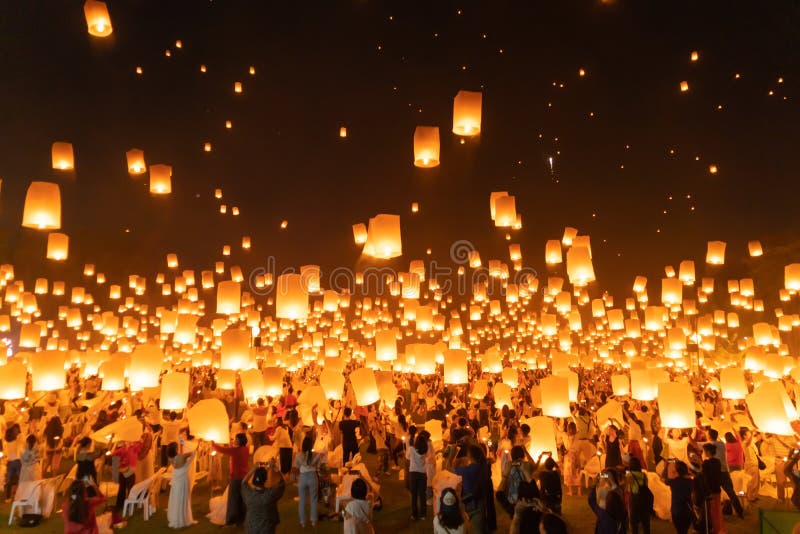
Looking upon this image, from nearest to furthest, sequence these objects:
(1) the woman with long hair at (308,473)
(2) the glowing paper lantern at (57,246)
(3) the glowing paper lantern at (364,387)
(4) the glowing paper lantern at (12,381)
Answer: (1) the woman with long hair at (308,473)
(4) the glowing paper lantern at (12,381)
(3) the glowing paper lantern at (364,387)
(2) the glowing paper lantern at (57,246)

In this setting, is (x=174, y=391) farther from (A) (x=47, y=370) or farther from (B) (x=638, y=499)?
(B) (x=638, y=499)

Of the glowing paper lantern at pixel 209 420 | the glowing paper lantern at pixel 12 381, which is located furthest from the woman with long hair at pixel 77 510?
the glowing paper lantern at pixel 12 381

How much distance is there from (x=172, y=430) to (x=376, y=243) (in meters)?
4.52

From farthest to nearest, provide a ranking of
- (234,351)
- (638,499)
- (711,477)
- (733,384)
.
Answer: (733,384) < (234,351) < (711,477) < (638,499)

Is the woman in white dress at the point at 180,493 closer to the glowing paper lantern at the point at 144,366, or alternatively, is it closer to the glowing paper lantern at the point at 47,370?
the glowing paper lantern at the point at 144,366

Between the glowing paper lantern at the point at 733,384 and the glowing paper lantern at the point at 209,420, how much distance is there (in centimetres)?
932

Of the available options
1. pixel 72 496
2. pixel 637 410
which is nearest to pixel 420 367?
pixel 637 410

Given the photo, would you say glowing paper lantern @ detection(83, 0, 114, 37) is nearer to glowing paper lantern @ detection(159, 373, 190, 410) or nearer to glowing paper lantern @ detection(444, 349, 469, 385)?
glowing paper lantern @ detection(159, 373, 190, 410)

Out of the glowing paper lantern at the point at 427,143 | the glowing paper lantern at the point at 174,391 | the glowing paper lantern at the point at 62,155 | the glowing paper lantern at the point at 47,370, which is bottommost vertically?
the glowing paper lantern at the point at 174,391

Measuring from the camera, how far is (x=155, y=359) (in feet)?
32.4

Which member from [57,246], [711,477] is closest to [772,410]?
[711,477]

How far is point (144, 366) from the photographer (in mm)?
9766

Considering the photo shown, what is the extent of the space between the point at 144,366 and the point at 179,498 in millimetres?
3098

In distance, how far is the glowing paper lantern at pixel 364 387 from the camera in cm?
965
